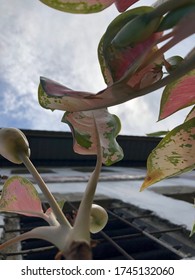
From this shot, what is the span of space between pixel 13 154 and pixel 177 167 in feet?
0.60

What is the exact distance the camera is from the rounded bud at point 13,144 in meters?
0.31

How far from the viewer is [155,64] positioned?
29 cm

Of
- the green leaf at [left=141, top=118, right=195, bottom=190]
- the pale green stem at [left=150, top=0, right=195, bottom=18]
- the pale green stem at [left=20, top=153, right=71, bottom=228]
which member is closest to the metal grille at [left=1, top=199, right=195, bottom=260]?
the green leaf at [left=141, top=118, right=195, bottom=190]

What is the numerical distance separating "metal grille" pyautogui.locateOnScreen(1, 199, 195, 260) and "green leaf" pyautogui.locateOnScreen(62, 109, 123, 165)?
135 centimetres

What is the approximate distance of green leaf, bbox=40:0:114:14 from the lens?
26 cm

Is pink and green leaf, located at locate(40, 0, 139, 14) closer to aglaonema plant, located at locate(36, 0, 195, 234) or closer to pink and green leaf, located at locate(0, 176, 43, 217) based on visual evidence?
aglaonema plant, located at locate(36, 0, 195, 234)

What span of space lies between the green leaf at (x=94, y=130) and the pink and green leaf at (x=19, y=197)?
76mm

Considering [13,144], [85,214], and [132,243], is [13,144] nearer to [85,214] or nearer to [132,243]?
[85,214]

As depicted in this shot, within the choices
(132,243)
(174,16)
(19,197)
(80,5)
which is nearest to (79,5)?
(80,5)

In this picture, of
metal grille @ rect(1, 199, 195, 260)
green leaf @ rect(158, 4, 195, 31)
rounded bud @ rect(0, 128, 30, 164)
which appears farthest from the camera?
metal grille @ rect(1, 199, 195, 260)

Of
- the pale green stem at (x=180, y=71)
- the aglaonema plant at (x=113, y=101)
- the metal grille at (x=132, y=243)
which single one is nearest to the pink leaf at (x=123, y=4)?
the aglaonema plant at (x=113, y=101)
